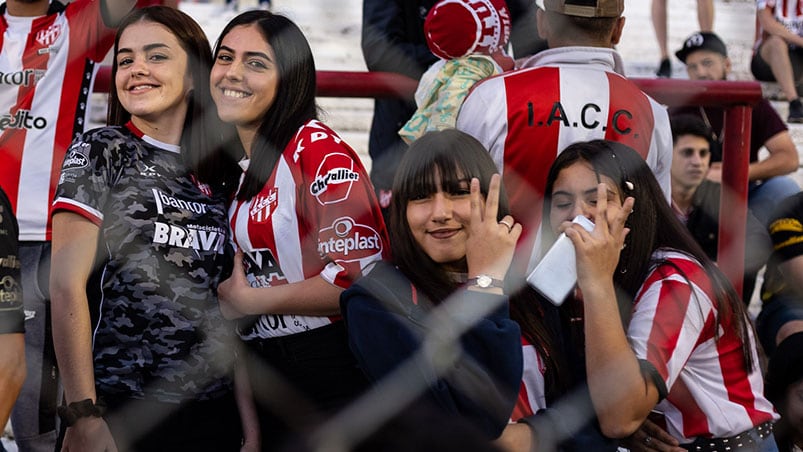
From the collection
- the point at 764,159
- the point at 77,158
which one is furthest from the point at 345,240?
the point at 764,159

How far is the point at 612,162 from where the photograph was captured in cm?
200

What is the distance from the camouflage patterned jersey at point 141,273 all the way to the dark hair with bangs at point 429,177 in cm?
38

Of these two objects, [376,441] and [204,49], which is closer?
[376,441]

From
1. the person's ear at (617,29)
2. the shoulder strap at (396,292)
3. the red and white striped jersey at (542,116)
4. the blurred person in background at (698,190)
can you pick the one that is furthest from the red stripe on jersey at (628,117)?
the blurred person in background at (698,190)

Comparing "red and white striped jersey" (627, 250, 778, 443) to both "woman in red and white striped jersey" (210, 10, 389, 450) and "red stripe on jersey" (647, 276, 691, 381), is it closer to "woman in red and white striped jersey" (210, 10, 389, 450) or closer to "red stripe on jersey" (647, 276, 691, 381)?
"red stripe on jersey" (647, 276, 691, 381)

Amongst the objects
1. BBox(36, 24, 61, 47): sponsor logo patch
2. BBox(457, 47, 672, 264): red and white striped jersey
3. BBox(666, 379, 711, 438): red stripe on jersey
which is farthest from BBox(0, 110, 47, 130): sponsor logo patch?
BBox(666, 379, 711, 438): red stripe on jersey

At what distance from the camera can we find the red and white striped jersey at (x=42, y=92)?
2502mm

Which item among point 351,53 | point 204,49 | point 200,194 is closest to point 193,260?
point 200,194

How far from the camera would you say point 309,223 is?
196 cm

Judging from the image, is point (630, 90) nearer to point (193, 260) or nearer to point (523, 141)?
point (523, 141)

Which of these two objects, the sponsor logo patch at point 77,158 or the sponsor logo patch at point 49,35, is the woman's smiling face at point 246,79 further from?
the sponsor logo patch at point 49,35

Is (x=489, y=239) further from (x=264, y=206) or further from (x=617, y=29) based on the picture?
(x=617, y=29)

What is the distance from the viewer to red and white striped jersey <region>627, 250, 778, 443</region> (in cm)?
185

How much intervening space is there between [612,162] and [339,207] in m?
0.52
